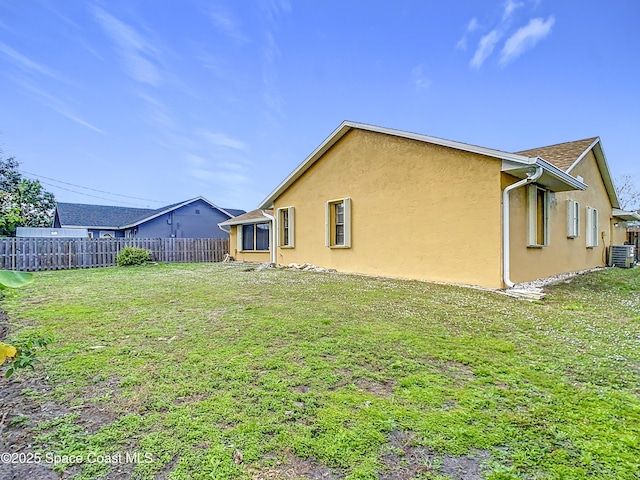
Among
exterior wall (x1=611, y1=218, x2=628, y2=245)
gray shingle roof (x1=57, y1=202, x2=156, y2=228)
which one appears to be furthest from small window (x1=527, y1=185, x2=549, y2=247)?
gray shingle roof (x1=57, y1=202, x2=156, y2=228)

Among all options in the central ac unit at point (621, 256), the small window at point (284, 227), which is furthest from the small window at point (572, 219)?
the small window at point (284, 227)

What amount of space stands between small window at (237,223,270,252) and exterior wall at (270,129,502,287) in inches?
183

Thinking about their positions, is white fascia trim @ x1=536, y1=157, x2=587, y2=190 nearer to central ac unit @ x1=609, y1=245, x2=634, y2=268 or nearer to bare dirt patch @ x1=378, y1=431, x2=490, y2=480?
bare dirt patch @ x1=378, y1=431, x2=490, y2=480

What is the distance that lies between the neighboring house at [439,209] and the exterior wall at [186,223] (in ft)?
38.6

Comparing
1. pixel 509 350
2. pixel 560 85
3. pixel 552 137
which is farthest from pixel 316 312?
pixel 552 137

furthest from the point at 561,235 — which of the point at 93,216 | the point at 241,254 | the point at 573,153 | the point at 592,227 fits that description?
the point at 93,216

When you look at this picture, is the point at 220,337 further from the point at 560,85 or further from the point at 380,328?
the point at 560,85

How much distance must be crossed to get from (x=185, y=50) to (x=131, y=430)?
14918mm

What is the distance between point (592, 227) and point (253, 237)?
46.2ft

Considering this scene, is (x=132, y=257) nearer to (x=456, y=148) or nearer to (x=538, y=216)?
(x=456, y=148)

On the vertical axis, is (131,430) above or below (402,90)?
below

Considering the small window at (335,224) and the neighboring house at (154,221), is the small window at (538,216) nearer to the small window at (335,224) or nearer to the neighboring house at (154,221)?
the small window at (335,224)

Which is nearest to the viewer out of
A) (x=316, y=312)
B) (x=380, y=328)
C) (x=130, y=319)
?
(x=380, y=328)

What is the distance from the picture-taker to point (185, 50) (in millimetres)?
13234
